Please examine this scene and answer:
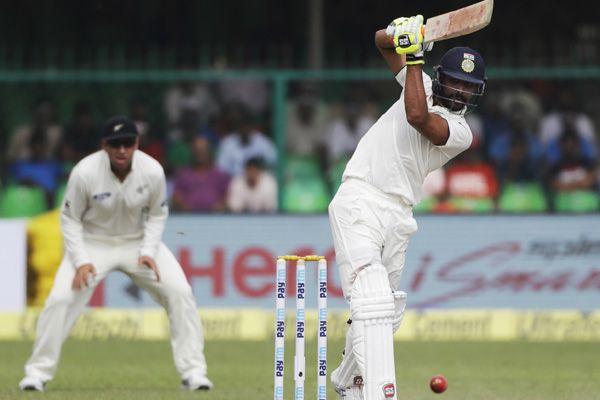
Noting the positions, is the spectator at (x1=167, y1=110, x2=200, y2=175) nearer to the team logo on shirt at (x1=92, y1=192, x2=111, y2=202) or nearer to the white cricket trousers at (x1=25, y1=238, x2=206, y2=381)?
the white cricket trousers at (x1=25, y1=238, x2=206, y2=381)

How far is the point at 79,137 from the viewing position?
43.1 ft

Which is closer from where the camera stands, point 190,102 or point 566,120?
point 566,120

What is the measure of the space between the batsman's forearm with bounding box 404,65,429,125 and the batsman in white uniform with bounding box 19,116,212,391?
8.14 feet

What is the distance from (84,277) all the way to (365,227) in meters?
2.45

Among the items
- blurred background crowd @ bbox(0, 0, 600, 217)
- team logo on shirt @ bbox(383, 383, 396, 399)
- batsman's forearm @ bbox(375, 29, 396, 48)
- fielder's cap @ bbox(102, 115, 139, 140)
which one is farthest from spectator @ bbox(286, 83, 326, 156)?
team logo on shirt @ bbox(383, 383, 396, 399)

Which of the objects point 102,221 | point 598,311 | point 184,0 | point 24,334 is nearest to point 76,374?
point 102,221

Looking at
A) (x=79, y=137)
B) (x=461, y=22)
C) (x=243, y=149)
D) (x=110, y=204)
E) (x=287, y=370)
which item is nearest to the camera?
(x=461, y=22)

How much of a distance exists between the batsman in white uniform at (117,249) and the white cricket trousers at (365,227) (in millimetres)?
2083

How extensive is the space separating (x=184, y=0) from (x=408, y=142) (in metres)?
9.47

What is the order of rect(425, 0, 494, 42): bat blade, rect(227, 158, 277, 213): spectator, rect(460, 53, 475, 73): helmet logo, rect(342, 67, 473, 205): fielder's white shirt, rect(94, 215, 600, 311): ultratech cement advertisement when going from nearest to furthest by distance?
rect(425, 0, 494, 42): bat blade, rect(460, 53, 475, 73): helmet logo, rect(342, 67, 473, 205): fielder's white shirt, rect(94, 215, 600, 311): ultratech cement advertisement, rect(227, 158, 277, 213): spectator

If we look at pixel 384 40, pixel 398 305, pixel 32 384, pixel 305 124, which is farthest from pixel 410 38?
pixel 305 124

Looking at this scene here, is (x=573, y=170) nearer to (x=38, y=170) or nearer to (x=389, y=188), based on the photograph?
(x=38, y=170)

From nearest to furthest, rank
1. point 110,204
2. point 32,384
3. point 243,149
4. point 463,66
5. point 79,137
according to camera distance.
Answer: point 463,66 < point 32,384 < point 110,204 < point 243,149 < point 79,137

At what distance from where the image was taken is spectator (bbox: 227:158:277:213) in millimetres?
12859
